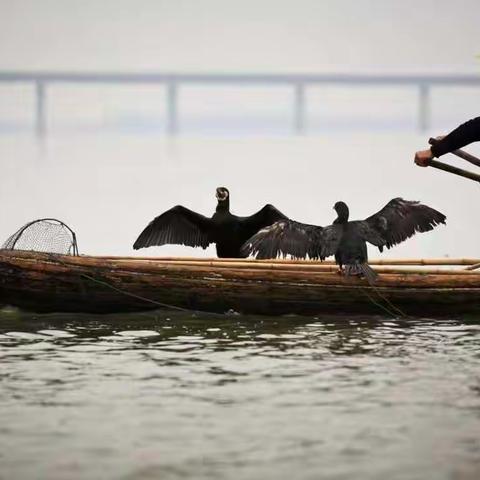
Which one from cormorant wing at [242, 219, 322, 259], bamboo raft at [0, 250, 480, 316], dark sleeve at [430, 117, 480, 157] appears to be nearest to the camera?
dark sleeve at [430, 117, 480, 157]

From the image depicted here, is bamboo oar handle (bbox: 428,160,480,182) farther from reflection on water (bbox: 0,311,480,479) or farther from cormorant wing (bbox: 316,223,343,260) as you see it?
reflection on water (bbox: 0,311,480,479)

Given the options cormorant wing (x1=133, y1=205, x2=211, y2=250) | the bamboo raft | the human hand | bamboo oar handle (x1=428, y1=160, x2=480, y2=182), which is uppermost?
the human hand

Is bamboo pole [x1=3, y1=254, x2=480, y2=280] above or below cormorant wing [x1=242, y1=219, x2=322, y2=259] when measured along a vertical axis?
below

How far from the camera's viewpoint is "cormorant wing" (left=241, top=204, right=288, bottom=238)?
13.7 metres

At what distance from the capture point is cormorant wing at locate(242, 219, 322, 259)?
41.5ft

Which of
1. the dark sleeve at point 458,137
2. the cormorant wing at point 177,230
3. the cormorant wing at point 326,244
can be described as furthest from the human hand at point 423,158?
the cormorant wing at point 177,230

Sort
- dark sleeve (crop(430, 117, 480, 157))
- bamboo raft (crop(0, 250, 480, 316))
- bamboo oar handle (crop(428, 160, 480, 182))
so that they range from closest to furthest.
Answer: dark sleeve (crop(430, 117, 480, 157))
bamboo oar handle (crop(428, 160, 480, 182))
bamboo raft (crop(0, 250, 480, 316))

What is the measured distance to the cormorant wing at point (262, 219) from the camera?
13.7 metres

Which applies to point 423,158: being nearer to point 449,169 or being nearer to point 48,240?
point 449,169

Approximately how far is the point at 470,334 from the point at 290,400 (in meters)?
3.88

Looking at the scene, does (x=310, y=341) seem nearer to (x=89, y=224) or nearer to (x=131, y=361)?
(x=131, y=361)

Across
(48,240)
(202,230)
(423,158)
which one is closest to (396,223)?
(423,158)

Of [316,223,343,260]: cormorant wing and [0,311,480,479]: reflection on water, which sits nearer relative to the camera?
[0,311,480,479]: reflection on water

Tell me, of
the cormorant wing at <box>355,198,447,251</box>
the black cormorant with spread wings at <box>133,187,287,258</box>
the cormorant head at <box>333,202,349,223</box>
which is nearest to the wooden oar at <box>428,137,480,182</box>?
the cormorant wing at <box>355,198,447,251</box>
